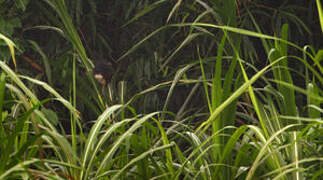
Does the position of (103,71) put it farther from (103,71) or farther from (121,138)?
(121,138)

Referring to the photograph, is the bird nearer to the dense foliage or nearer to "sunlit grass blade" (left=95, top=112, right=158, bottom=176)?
the dense foliage

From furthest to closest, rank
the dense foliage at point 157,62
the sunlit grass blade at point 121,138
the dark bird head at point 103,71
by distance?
1. the dark bird head at point 103,71
2. the dense foliage at point 157,62
3. the sunlit grass blade at point 121,138

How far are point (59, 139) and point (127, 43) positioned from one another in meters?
1.30

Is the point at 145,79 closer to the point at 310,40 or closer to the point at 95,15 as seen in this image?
the point at 95,15

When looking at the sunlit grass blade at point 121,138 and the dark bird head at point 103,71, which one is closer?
the sunlit grass blade at point 121,138

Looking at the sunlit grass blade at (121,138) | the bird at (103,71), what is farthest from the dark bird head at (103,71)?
the sunlit grass blade at (121,138)

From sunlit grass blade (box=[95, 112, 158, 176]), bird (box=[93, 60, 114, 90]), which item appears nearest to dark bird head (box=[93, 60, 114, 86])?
bird (box=[93, 60, 114, 90])

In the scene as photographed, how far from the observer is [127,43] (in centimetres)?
201

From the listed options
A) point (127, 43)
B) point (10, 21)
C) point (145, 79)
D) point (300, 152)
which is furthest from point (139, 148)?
point (127, 43)

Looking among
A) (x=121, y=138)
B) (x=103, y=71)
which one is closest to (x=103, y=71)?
(x=103, y=71)

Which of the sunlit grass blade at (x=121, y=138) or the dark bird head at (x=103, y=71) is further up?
the sunlit grass blade at (x=121, y=138)

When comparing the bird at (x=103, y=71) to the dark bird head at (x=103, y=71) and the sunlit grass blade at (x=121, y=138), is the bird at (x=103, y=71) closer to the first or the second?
the dark bird head at (x=103, y=71)

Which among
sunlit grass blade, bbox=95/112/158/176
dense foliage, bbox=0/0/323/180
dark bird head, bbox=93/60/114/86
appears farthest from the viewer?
dark bird head, bbox=93/60/114/86

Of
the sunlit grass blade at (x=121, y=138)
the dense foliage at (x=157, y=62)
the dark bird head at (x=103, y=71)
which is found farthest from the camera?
the dark bird head at (x=103, y=71)
